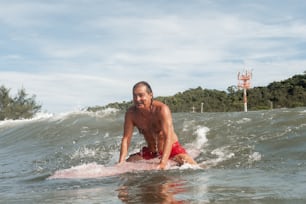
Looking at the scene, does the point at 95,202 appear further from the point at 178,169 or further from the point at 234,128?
the point at 234,128

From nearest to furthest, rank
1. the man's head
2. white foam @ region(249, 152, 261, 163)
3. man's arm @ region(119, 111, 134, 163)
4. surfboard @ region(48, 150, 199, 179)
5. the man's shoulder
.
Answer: surfboard @ region(48, 150, 199, 179)
the man's head
the man's shoulder
man's arm @ region(119, 111, 134, 163)
white foam @ region(249, 152, 261, 163)

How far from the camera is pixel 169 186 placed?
3.92 meters

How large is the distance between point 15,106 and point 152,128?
33489 mm

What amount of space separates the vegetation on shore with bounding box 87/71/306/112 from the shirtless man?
29.1m

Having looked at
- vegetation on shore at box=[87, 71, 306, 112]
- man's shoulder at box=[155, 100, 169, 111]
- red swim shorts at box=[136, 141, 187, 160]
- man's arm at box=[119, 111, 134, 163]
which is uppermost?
vegetation on shore at box=[87, 71, 306, 112]

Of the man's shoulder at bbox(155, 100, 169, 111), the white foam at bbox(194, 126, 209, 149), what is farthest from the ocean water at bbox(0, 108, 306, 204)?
the man's shoulder at bbox(155, 100, 169, 111)

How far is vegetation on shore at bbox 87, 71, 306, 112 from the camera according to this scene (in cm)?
3659

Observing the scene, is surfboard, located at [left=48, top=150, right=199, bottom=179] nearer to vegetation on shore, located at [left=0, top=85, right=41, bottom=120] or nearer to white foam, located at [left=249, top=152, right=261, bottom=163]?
white foam, located at [left=249, top=152, right=261, bottom=163]

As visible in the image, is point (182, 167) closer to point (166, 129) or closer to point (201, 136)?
point (166, 129)

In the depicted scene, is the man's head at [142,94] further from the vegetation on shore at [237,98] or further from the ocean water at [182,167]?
the vegetation on shore at [237,98]

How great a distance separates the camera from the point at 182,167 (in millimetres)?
5379

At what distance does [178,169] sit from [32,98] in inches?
1417

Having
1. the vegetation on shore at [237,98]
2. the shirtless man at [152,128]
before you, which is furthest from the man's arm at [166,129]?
the vegetation on shore at [237,98]

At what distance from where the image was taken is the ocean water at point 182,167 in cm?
352
